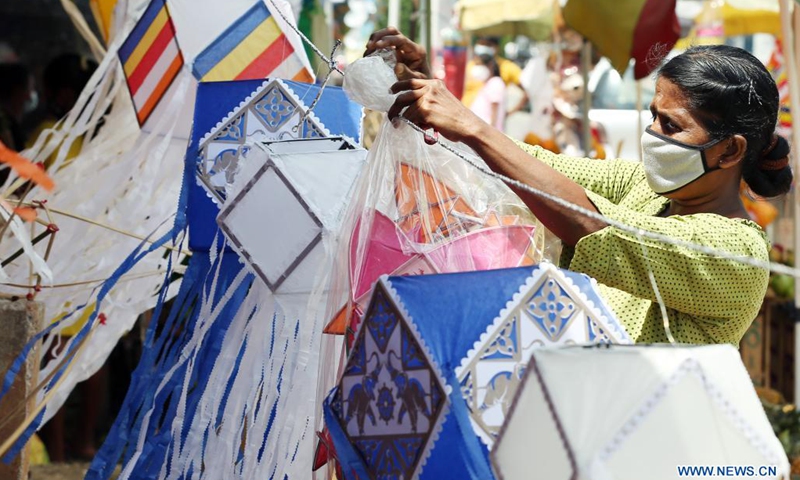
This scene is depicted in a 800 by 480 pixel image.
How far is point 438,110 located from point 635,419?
712 millimetres

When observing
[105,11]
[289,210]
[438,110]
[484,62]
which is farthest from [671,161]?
[484,62]

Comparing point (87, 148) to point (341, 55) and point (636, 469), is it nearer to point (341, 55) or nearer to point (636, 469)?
point (636, 469)

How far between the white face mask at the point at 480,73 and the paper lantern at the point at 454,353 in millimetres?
7273

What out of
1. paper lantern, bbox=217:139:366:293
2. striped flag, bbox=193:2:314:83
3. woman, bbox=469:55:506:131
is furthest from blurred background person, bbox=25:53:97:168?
woman, bbox=469:55:506:131

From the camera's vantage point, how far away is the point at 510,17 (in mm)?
8703

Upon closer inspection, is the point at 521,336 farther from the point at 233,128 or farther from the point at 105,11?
the point at 105,11

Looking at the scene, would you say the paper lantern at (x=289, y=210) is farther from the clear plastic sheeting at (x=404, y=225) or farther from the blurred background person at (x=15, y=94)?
the blurred background person at (x=15, y=94)

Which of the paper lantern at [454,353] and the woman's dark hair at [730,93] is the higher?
the woman's dark hair at [730,93]

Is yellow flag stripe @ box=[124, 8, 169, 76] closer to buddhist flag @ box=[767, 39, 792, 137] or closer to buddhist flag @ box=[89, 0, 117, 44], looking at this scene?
buddhist flag @ box=[89, 0, 117, 44]

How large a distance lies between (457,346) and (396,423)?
0.44 ft

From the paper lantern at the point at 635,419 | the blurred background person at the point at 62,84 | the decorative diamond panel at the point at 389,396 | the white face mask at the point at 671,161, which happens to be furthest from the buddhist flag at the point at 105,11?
the paper lantern at the point at 635,419

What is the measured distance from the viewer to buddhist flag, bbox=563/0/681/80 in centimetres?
435

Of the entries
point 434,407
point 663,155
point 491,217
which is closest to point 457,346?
point 434,407

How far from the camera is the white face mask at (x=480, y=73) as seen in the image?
28.4ft
